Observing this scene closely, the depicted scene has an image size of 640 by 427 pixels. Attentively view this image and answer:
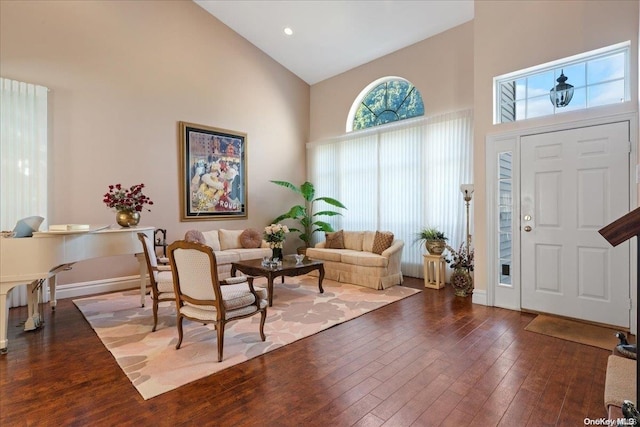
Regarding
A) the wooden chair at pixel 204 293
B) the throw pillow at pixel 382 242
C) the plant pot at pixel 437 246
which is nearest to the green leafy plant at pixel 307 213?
the throw pillow at pixel 382 242

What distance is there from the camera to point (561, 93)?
3871 millimetres

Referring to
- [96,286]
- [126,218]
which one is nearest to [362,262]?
[126,218]

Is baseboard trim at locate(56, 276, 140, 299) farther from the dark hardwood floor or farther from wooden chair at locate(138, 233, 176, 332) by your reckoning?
wooden chair at locate(138, 233, 176, 332)

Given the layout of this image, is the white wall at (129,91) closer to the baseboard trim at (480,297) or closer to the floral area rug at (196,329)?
the floral area rug at (196,329)

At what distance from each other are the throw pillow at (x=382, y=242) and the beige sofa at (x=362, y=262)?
7 centimetres

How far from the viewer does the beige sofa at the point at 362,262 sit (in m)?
5.24

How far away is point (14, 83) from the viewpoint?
4.42 metres

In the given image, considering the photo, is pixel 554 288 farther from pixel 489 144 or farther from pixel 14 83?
pixel 14 83

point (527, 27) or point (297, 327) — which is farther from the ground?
point (527, 27)

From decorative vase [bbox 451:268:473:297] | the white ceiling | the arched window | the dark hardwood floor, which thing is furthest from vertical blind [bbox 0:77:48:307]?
decorative vase [bbox 451:268:473:297]

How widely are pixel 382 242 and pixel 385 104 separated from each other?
10.3 feet

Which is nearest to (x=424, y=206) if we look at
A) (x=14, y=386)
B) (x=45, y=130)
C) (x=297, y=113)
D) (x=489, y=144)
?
(x=489, y=144)

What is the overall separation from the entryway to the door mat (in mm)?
122

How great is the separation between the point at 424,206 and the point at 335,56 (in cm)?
378
